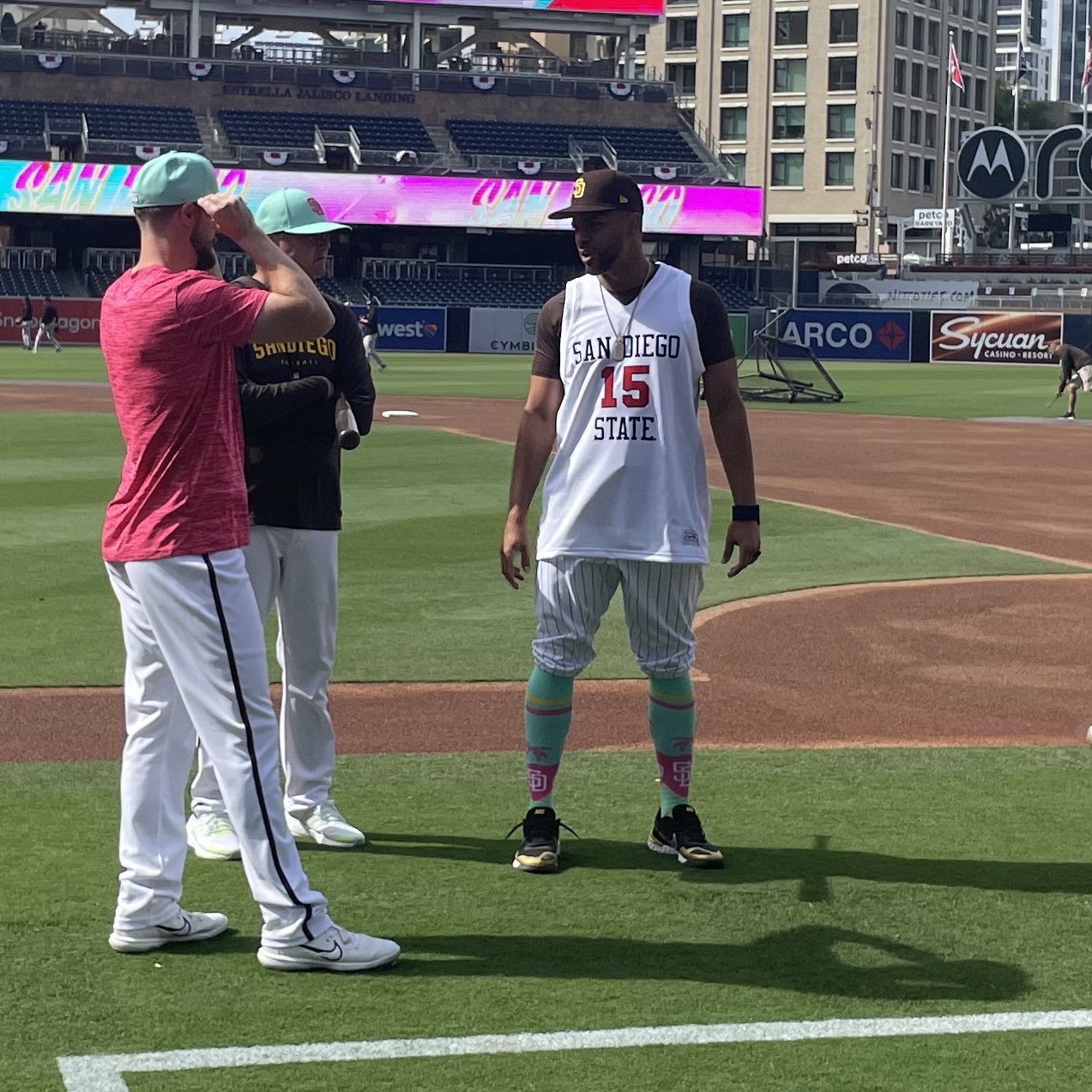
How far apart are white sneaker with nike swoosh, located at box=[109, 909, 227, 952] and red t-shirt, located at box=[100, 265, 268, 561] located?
1.04m

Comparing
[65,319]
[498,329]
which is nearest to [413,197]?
[498,329]

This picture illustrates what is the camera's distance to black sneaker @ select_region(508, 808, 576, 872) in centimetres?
565

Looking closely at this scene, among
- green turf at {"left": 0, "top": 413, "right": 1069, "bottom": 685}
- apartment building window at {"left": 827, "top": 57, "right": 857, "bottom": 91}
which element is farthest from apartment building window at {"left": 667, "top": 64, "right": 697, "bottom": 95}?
green turf at {"left": 0, "top": 413, "right": 1069, "bottom": 685}

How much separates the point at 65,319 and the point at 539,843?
5298 cm

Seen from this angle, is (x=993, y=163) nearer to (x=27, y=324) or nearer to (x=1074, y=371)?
(x=27, y=324)

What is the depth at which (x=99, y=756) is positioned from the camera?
23.9 feet

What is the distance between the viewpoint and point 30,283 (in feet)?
192

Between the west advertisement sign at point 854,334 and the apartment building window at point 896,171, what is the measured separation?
159 ft

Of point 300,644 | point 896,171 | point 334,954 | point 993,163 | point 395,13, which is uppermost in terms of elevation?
point 395,13

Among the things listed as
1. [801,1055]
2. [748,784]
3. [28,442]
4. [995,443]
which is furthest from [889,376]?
[801,1055]

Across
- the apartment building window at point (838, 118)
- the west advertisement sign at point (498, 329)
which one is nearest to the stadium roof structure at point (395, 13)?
the west advertisement sign at point (498, 329)

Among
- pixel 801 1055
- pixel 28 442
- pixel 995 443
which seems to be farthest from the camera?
pixel 995 443

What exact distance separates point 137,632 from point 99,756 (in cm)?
267

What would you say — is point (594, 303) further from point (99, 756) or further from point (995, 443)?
point (995, 443)
